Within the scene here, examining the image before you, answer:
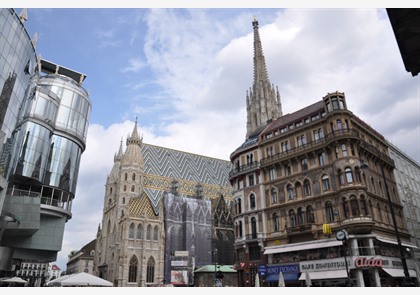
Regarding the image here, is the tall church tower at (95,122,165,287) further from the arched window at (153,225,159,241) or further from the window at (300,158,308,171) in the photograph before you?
the window at (300,158,308,171)

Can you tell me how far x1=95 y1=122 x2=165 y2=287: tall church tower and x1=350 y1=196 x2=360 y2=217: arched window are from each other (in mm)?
42603

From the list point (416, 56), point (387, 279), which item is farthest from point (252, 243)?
point (416, 56)

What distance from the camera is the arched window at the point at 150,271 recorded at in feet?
201

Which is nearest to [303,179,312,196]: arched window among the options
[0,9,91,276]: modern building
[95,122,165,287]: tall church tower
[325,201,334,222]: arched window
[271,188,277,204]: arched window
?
[325,201,334,222]: arched window

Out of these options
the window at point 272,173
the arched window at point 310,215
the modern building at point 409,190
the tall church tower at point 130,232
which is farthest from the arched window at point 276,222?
the tall church tower at point 130,232

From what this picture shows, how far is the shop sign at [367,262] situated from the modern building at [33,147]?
32.5 meters

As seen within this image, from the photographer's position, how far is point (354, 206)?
29906 mm

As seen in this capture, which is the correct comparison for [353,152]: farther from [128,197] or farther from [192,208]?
[128,197]

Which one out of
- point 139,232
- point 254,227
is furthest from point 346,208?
point 139,232

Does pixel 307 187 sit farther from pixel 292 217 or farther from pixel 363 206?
pixel 363 206

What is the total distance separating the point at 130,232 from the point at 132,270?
265 inches

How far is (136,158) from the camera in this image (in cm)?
7469

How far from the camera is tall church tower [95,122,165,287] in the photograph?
60.3 metres

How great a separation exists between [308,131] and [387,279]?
15549 mm
